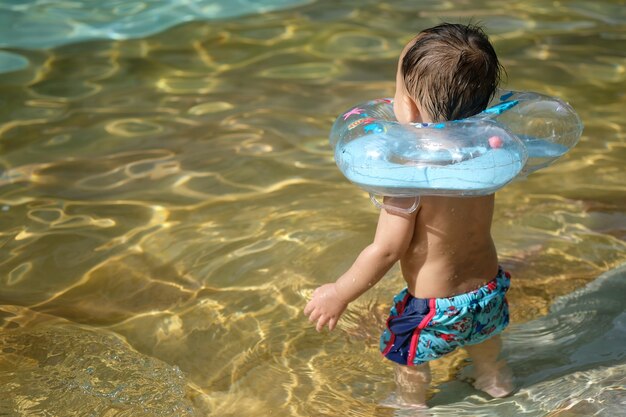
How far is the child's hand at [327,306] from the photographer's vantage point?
3.07m

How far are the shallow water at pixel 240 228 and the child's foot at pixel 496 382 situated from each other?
4cm

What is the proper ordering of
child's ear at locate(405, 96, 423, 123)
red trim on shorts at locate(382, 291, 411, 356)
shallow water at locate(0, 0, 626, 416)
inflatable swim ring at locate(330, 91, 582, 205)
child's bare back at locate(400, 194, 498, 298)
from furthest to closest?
shallow water at locate(0, 0, 626, 416)
red trim on shorts at locate(382, 291, 411, 356)
child's bare back at locate(400, 194, 498, 298)
child's ear at locate(405, 96, 423, 123)
inflatable swim ring at locate(330, 91, 582, 205)

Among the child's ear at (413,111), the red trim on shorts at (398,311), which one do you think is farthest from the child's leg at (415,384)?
the child's ear at (413,111)

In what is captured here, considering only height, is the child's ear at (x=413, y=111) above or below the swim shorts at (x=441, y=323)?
above

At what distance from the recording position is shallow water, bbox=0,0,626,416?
336 cm

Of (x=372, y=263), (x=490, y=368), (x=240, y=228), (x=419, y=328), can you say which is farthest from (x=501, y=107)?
(x=240, y=228)

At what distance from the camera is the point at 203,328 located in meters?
3.76

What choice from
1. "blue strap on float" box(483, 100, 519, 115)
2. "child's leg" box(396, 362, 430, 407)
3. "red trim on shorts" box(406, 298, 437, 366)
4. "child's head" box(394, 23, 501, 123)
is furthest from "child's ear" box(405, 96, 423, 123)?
"child's leg" box(396, 362, 430, 407)

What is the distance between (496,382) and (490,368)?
73mm

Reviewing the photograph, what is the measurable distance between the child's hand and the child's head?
0.65 m

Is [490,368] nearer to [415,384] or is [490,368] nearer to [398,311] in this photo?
[415,384]

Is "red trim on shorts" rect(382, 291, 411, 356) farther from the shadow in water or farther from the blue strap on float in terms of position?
the blue strap on float

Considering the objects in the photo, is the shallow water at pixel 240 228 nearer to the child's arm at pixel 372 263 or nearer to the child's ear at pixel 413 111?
the child's arm at pixel 372 263

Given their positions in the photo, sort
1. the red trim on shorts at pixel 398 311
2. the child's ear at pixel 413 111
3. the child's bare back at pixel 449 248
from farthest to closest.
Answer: the red trim on shorts at pixel 398 311 → the child's bare back at pixel 449 248 → the child's ear at pixel 413 111
